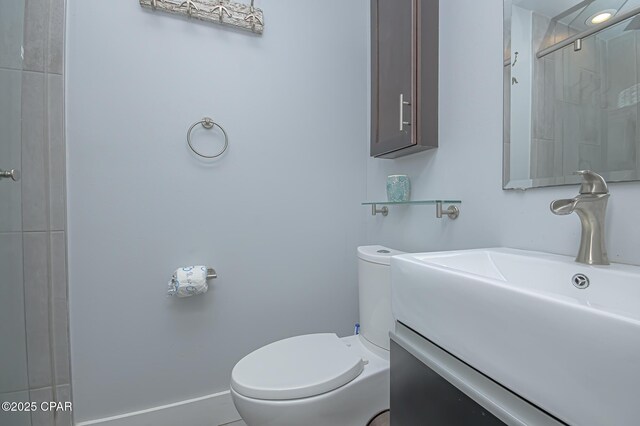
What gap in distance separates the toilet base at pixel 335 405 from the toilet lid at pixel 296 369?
0.02 m

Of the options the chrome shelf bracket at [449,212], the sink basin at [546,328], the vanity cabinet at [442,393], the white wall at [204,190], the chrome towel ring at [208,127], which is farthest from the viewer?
the chrome towel ring at [208,127]

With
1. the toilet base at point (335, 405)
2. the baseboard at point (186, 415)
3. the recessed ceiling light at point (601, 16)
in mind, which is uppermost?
the recessed ceiling light at point (601, 16)

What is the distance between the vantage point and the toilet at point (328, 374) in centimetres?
85

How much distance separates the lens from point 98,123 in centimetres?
118

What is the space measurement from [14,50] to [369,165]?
59.1 inches

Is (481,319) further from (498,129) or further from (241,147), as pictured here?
(241,147)

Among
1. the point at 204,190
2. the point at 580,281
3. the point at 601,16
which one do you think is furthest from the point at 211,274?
the point at 601,16

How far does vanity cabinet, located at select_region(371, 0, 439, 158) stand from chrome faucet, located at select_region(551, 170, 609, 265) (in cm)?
57

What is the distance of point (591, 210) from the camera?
24.2 inches

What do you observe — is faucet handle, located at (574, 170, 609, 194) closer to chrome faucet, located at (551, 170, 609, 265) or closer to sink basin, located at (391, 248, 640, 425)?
chrome faucet, located at (551, 170, 609, 265)

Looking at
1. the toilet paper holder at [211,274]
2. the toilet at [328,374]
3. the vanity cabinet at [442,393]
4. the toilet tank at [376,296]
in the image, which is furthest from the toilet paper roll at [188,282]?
the vanity cabinet at [442,393]

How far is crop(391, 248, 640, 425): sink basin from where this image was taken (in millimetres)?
298

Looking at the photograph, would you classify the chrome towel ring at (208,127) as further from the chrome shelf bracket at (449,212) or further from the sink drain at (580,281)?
the sink drain at (580,281)

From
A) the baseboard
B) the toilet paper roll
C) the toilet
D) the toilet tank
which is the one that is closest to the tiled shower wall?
the baseboard
